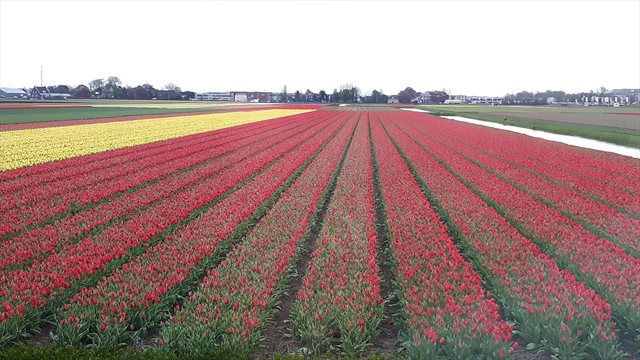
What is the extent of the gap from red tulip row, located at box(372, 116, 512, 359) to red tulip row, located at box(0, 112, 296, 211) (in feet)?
31.4

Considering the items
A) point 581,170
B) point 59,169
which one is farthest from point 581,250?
point 59,169

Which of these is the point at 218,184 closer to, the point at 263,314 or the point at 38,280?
the point at 38,280

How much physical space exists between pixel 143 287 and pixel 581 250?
764 centimetres

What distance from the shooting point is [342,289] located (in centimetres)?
770

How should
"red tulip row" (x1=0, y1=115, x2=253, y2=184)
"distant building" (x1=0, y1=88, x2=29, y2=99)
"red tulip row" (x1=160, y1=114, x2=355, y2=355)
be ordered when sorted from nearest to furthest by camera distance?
"red tulip row" (x1=160, y1=114, x2=355, y2=355) < "red tulip row" (x1=0, y1=115, x2=253, y2=184) < "distant building" (x1=0, y1=88, x2=29, y2=99)

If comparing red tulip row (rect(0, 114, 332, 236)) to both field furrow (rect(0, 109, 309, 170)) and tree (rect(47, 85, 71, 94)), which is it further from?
tree (rect(47, 85, 71, 94))

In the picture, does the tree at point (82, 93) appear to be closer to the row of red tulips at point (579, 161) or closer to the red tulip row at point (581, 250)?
the row of red tulips at point (579, 161)

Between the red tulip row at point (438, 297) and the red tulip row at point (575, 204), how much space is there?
3.53 metres

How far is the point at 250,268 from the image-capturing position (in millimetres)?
8586

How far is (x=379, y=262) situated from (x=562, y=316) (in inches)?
146

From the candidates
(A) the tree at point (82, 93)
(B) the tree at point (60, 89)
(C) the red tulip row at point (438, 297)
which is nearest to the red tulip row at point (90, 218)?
(C) the red tulip row at point (438, 297)

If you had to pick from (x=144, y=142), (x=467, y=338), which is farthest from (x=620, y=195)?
(x=144, y=142)

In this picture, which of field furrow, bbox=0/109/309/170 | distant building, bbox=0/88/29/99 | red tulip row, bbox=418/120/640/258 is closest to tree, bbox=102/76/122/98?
distant building, bbox=0/88/29/99

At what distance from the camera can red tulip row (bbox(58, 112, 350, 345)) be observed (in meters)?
6.45
